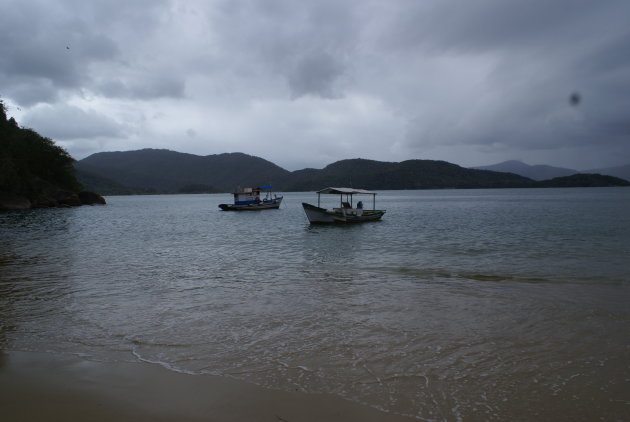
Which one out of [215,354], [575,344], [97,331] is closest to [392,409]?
[215,354]

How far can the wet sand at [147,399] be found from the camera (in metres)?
4.45

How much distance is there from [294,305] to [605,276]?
34.9 ft

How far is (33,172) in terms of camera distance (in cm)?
6894

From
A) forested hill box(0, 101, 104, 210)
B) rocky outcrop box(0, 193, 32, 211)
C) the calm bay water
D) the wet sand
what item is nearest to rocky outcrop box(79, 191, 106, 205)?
forested hill box(0, 101, 104, 210)

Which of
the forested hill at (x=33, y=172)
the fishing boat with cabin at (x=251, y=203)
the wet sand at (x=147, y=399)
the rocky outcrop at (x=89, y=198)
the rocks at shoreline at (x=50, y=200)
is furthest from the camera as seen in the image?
the rocky outcrop at (x=89, y=198)

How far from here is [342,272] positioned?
14148 millimetres

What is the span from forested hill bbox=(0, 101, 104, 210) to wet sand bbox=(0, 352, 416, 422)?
5693 cm

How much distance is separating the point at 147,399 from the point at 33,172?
79.9 m

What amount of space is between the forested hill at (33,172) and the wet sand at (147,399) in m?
56.9

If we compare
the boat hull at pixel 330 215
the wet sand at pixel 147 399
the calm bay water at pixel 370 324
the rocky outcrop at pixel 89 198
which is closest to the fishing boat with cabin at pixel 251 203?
the boat hull at pixel 330 215

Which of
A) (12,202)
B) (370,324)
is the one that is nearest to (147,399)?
(370,324)

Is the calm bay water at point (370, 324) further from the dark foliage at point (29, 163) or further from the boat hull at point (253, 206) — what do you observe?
the dark foliage at point (29, 163)

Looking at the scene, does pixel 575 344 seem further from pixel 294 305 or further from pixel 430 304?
pixel 294 305

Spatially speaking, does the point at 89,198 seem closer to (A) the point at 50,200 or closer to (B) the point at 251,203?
(A) the point at 50,200
